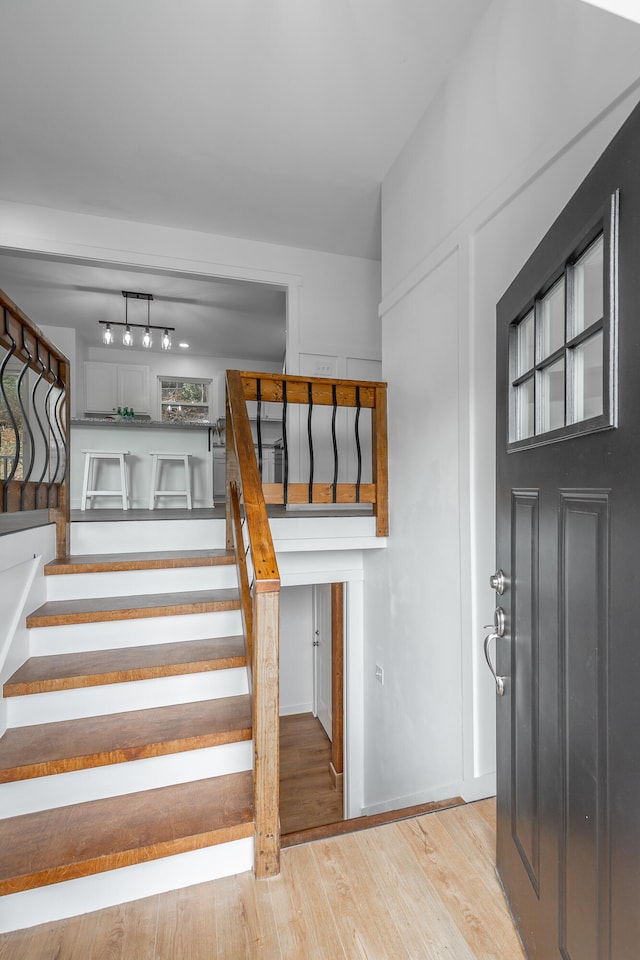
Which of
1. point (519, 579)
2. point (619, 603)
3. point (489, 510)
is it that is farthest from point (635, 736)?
point (489, 510)

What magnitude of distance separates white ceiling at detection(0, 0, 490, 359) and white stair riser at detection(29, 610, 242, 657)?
8.75 ft

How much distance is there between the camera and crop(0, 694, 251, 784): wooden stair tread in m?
1.59

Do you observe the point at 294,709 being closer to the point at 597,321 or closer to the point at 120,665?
the point at 120,665

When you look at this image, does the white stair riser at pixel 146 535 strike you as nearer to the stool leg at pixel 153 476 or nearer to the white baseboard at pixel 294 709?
the stool leg at pixel 153 476

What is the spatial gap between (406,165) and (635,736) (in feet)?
10.1

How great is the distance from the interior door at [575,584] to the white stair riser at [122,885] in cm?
83

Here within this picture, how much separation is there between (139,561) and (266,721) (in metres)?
1.32

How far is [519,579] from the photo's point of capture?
1.22m

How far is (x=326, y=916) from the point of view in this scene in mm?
1299

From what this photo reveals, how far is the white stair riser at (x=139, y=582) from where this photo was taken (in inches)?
93.7

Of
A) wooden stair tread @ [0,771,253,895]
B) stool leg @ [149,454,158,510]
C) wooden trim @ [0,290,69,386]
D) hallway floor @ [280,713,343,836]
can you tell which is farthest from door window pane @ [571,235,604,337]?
stool leg @ [149,454,158,510]

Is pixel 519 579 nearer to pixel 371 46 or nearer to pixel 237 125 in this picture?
pixel 371 46

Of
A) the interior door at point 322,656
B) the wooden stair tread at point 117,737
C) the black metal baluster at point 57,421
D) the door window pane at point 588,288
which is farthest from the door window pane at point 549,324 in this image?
the interior door at point 322,656

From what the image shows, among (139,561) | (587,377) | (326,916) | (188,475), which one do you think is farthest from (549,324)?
(188,475)
